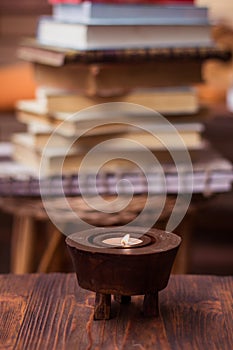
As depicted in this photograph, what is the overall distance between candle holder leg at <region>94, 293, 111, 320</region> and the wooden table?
1 cm

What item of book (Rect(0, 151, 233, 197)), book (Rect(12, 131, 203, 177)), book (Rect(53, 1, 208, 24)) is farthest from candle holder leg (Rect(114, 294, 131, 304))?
book (Rect(53, 1, 208, 24))

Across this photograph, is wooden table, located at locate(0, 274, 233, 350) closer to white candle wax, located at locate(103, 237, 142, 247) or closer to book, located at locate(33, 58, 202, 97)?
white candle wax, located at locate(103, 237, 142, 247)

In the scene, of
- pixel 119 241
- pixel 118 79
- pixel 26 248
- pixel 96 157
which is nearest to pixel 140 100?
pixel 118 79

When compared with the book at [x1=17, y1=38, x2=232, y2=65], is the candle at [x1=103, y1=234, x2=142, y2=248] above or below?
below

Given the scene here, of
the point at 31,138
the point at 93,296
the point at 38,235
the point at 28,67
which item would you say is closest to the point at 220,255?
the point at 28,67

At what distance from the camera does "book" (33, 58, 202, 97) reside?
1.97m

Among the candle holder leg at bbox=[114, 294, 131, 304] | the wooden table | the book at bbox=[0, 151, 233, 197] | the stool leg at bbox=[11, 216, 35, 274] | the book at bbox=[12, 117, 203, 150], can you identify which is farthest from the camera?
the stool leg at bbox=[11, 216, 35, 274]

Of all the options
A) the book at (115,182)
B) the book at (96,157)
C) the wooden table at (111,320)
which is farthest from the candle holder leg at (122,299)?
the book at (96,157)

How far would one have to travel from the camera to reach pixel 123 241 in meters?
1.10

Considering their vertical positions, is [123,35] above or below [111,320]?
above

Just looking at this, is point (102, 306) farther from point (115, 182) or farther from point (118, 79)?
point (118, 79)

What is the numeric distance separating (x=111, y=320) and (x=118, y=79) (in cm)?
100

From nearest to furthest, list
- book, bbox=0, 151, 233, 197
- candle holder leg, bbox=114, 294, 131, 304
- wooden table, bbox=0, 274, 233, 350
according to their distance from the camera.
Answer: wooden table, bbox=0, 274, 233, 350
candle holder leg, bbox=114, 294, 131, 304
book, bbox=0, 151, 233, 197

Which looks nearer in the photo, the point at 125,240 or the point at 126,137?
the point at 125,240
